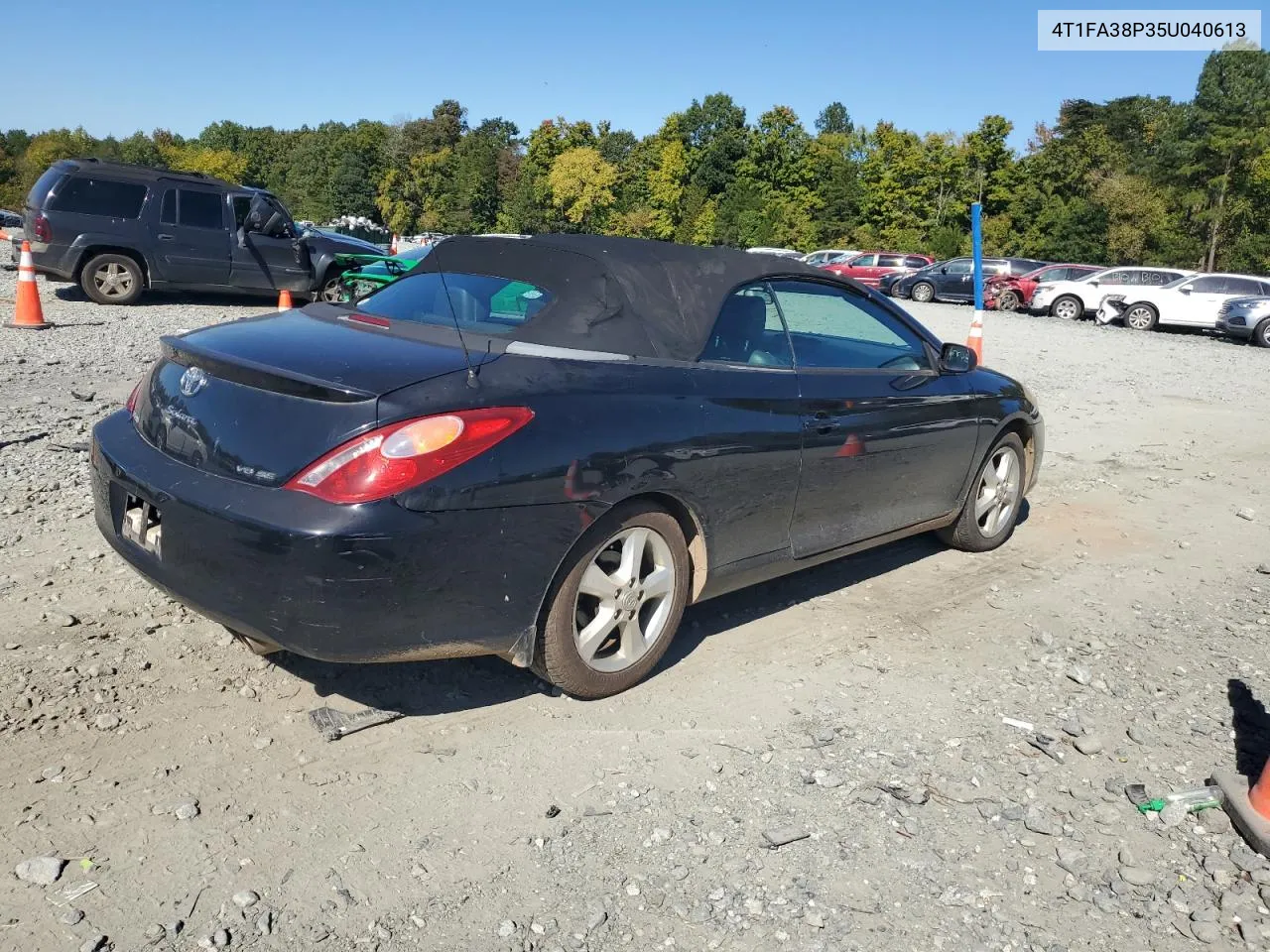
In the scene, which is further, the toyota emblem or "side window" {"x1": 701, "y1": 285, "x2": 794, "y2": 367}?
"side window" {"x1": 701, "y1": 285, "x2": 794, "y2": 367}

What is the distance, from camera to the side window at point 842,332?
4.38 m

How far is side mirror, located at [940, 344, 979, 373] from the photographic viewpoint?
5.11 meters

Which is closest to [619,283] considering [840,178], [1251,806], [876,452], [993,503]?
[876,452]

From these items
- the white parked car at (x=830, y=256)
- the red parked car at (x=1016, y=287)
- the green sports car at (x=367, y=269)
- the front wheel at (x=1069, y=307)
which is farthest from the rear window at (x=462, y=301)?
the white parked car at (x=830, y=256)

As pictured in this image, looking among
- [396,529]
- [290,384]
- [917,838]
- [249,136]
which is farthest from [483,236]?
[249,136]

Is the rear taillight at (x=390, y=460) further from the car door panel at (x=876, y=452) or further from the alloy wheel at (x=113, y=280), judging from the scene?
the alloy wheel at (x=113, y=280)

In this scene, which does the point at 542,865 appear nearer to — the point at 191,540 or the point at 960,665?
the point at 191,540

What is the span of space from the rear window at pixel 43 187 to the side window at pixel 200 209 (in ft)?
4.90

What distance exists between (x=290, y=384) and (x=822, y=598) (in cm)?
269

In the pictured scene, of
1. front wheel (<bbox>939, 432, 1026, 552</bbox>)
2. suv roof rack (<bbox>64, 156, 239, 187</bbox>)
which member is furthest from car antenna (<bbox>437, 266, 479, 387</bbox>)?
suv roof rack (<bbox>64, 156, 239, 187</bbox>)

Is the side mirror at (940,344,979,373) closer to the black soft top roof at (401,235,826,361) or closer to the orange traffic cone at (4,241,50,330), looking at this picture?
the black soft top roof at (401,235,826,361)

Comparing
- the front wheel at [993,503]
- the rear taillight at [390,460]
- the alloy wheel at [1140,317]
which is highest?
the rear taillight at [390,460]

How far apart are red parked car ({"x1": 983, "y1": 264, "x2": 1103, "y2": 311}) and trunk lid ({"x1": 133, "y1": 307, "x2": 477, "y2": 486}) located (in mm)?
29132

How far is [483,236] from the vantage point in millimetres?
4484
